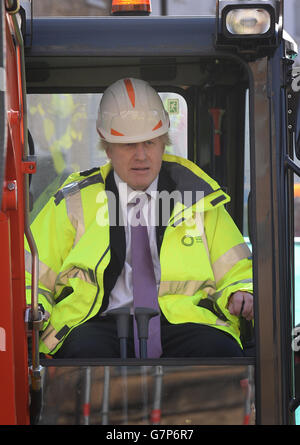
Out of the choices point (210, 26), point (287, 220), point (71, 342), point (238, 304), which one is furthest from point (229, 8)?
point (71, 342)

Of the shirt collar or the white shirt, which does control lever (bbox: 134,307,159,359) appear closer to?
the white shirt

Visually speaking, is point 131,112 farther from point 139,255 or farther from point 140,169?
point 139,255

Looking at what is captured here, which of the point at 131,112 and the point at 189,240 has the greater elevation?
the point at 131,112

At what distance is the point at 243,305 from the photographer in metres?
2.75

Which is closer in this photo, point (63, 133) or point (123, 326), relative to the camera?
point (123, 326)

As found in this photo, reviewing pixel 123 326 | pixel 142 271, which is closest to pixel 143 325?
pixel 123 326

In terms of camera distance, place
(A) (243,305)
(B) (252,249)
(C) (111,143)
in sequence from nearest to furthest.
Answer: (B) (252,249)
(A) (243,305)
(C) (111,143)

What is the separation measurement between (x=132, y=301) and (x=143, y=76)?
0.93 meters

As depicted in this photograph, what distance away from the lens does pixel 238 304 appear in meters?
2.75

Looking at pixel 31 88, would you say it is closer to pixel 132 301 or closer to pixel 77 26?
pixel 77 26

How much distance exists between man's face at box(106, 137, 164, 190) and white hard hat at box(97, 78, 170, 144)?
4cm

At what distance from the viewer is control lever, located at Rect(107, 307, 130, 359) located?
104 inches

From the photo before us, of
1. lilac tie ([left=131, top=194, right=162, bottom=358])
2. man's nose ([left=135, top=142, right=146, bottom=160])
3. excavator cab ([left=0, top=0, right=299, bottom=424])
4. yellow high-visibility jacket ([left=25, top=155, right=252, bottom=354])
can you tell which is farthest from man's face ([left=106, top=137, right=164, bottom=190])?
excavator cab ([left=0, top=0, right=299, bottom=424])

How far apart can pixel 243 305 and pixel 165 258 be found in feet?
1.06
